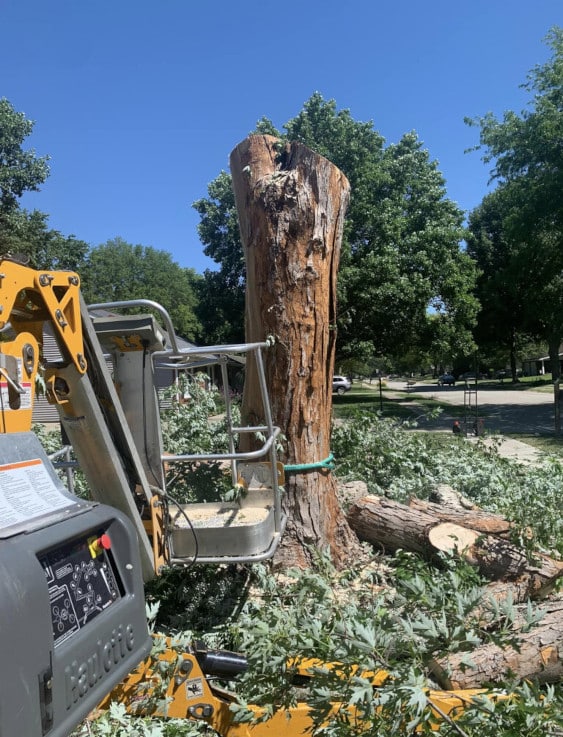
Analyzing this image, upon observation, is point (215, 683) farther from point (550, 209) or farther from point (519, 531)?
point (550, 209)

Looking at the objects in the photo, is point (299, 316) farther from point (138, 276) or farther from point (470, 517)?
point (138, 276)

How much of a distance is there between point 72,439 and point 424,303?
24385 mm

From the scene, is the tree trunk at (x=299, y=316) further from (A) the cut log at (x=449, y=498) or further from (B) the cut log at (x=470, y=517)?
(A) the cut log at (x=449, y=498)

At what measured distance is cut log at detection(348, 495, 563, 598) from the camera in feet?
14.3

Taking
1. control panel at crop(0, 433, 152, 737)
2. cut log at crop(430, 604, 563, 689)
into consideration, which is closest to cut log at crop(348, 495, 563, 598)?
cut log at crop(430, 604, 563, 689)

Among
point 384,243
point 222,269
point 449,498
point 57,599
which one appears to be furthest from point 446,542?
point 222,269

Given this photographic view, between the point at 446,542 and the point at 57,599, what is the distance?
3931 mm

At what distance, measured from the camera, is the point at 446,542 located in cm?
491

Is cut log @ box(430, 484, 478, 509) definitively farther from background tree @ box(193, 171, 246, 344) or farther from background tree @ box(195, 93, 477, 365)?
background tree @ box(193, 171, 246, 344)

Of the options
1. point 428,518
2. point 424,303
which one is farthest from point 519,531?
point 424,303


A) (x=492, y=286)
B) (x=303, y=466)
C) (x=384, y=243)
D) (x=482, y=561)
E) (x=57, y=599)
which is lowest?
(x=482, y=561)

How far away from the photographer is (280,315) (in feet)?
17.3

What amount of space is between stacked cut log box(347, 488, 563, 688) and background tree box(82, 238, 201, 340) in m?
55.6

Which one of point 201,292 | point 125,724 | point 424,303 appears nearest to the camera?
point 125,724
